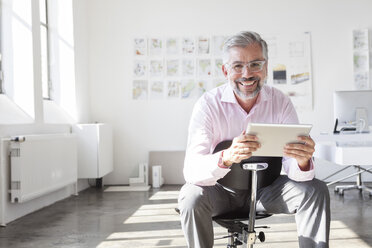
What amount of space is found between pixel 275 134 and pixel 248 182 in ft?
1.13

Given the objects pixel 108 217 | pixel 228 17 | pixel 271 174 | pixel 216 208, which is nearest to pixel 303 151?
pixel 271 174

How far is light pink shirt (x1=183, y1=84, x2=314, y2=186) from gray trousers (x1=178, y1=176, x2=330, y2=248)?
58 millimetres

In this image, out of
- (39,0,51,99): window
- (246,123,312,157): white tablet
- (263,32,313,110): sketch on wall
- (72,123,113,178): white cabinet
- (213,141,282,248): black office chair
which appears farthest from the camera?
(263,32,313,110): sketch on wall

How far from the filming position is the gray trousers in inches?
72.1

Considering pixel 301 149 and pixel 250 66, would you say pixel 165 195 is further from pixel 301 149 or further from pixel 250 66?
pixel 301 149

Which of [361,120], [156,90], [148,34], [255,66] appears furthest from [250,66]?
[148,34]

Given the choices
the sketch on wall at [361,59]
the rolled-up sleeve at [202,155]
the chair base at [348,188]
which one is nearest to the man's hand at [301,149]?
the rolled-up sleeve at [202,155]

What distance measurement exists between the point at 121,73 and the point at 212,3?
1.70 m

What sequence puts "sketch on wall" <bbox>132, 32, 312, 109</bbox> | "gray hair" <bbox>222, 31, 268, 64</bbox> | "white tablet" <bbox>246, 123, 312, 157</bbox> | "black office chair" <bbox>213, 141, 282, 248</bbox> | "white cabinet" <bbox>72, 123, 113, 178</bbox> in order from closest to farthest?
"white tablet" <bbox>246, 123, 312, 157</bbox> < "black office chair" <bbox>213, 141, 282, 248</bbox> < "gray hair" <bbox>222, 31, 268, 64</bbox> < "white cabinet" <bbox>72, 123, 113, 178</bbox> < "sketch on wall" <bbox>132, 32, 312, 109</bbox>

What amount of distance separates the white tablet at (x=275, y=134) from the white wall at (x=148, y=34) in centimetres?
508

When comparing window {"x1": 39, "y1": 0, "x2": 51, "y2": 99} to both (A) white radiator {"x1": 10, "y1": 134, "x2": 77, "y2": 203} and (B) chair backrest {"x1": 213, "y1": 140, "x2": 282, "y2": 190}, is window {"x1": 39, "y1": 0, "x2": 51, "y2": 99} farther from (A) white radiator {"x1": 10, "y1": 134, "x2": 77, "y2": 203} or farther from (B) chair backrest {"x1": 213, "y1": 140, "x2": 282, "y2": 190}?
(B) chair backrest {"x1": 213, "y1": 140, "x2": 282, "y2": 190}

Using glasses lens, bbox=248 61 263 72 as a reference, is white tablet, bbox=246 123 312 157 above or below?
below

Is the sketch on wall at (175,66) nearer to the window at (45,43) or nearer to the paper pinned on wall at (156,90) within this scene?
the paper pinned on wall at (156,90)

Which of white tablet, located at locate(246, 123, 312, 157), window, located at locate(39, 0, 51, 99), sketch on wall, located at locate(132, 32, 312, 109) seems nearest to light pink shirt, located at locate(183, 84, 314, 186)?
white tablet, located at locate(246, 123, 312, 157)
